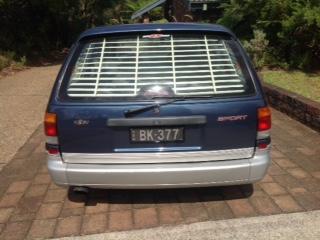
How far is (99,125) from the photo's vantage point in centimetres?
349

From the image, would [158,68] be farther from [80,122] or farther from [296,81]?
[296,81]

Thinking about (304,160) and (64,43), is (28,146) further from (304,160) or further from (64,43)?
(64,43)

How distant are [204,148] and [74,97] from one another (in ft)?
3.81

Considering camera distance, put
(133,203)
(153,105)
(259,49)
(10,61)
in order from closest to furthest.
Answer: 1. (153,105)
2. (133,203)
3. (259,49)
4. (10,61)

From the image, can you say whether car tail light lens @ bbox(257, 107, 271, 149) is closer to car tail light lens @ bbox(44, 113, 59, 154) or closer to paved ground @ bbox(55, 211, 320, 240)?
paved ground @ bbox(55, 211, 320, 240)

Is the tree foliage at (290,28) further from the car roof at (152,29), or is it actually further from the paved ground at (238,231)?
the paved ground at (238,231)

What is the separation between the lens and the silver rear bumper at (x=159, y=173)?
Answer: 3578 mm

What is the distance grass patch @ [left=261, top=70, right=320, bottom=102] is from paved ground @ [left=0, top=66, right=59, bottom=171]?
458cm

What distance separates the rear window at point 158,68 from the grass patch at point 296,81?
405cm

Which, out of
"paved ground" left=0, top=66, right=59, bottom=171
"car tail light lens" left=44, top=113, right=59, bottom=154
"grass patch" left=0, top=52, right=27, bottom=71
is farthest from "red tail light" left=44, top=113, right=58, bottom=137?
"grass patch" left=0, top=52, right=27, bottom=71

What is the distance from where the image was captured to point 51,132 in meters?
3.58

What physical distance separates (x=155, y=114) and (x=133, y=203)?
110cm

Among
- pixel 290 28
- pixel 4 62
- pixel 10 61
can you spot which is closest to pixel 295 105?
pixel 290 28

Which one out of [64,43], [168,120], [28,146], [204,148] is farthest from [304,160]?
[64,43]
